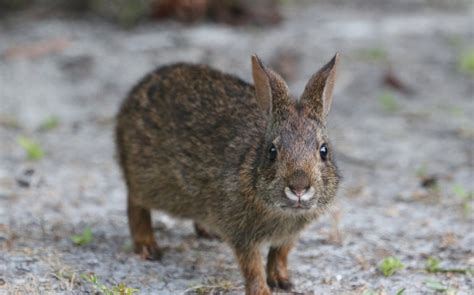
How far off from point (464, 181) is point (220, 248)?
9.13 ft

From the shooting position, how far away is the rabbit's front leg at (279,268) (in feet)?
18.8

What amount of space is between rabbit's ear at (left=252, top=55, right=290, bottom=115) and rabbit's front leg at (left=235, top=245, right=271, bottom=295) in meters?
0.92

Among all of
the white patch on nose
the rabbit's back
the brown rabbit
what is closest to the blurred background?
the brown rabbit

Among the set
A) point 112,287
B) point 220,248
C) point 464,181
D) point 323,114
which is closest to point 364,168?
point 464,181

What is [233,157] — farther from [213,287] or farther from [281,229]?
[213,287]

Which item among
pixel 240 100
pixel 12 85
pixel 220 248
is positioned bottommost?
pixel 12 85

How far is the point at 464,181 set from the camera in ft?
26.4

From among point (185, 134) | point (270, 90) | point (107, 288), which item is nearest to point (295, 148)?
point (270, 90)

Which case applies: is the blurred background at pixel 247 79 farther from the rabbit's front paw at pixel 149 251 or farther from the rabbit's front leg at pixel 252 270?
the rabbit's front leg at pixel 252 270

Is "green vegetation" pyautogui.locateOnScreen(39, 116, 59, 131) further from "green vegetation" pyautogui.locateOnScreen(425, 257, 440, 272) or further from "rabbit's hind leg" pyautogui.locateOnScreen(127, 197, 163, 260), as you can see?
"green vegetation" pyautogui.locateOnScreen(425, 257, 440, 272)

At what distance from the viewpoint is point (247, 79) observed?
10.8 meters

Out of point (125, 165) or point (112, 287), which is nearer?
point (112, 287)

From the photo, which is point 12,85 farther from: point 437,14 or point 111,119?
point 437,14

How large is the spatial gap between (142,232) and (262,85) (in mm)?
1646
